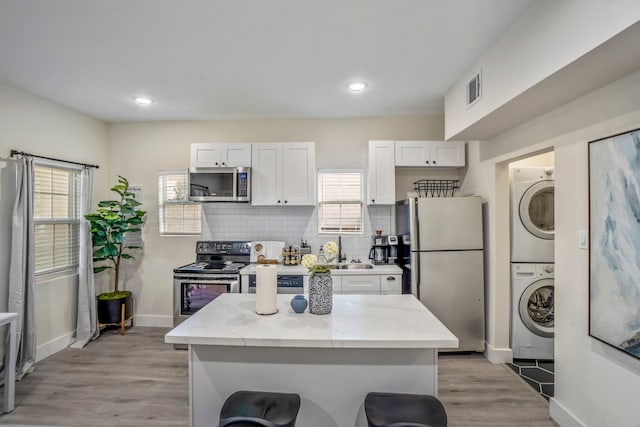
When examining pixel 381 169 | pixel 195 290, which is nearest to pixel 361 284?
pixel 381 169

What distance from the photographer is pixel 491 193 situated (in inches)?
129

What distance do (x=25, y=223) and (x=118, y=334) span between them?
1728 millimetres

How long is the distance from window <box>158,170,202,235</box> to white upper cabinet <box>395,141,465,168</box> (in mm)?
2731

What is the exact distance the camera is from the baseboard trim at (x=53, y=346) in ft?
10.9

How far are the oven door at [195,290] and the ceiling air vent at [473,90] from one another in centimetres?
290

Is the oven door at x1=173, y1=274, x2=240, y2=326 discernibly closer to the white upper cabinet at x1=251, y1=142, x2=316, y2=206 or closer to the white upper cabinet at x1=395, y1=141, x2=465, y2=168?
the white upper cabinet at x1=251, y1=142, x2=316, y2=206

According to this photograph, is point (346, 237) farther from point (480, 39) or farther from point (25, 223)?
point (25, 223)

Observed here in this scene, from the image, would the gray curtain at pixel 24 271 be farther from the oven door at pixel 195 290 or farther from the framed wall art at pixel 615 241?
the framed wall art at pixel 615 241

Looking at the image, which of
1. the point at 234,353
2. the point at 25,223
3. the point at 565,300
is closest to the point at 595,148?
the point at 565,300

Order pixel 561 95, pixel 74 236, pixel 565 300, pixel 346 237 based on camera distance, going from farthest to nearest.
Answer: pixel 346 237 < pixel 74 236 < pixel 565 300 < pixel 561 95

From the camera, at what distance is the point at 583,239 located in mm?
2080

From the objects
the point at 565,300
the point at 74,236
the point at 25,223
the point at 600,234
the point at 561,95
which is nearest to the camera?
the point at 600,234

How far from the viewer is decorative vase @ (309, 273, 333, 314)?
6.47ft

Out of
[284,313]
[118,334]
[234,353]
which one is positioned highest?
[284,313]
